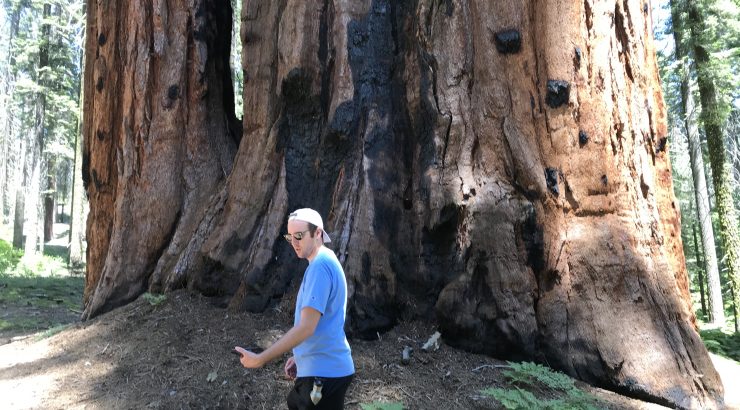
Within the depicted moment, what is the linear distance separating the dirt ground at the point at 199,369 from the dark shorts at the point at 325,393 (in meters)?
1.10

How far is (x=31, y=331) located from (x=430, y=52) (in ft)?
22.3

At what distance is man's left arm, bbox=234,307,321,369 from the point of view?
245cm

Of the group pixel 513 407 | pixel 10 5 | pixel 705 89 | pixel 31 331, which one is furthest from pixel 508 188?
pixel 10 5

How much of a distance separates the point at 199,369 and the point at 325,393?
1.79 m

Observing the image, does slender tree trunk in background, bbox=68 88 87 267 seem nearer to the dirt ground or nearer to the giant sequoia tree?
the giant sequoia tree

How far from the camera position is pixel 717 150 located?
11578mm

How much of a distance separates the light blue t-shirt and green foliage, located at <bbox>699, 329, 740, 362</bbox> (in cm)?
782

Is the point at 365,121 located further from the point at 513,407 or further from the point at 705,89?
the point at 705,89

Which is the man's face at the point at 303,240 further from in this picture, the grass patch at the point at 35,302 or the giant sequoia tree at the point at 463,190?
the grass patch at the point at 35,302

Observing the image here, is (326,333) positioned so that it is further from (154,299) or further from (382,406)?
(154,299)

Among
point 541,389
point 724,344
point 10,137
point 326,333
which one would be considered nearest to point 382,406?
point 326,333

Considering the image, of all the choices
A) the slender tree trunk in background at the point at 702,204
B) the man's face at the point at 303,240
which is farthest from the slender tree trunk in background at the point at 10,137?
the man's face at the point at 303,240

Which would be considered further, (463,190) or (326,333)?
(463,190)

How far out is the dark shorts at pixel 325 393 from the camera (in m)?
2.62
